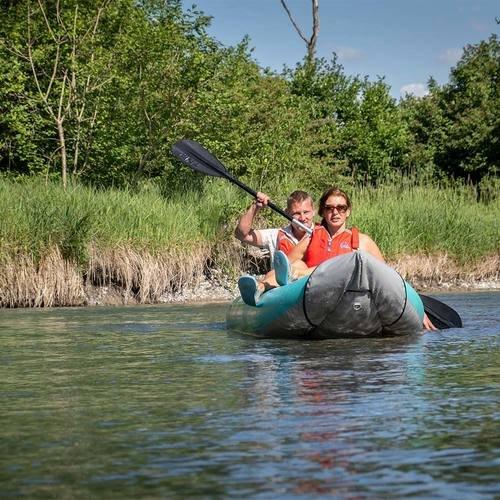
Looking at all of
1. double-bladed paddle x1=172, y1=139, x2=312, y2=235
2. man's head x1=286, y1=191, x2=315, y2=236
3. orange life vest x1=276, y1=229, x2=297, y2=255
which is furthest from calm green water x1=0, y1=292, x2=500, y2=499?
double-bladed paddle x1=172, y1=139, x2=312, y2=235

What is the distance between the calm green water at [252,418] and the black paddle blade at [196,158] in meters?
4.01

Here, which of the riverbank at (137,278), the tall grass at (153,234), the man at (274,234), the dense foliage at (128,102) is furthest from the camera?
the dense foliage at (128,102)

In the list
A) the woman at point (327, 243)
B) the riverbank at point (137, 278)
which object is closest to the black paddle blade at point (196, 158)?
the riverbank at point (137, 278)

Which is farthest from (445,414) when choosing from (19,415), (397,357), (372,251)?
(372,251)

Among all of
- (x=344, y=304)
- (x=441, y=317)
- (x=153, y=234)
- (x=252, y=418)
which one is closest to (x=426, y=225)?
(x=153, y=234)

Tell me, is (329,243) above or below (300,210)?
below

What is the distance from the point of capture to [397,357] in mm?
8547

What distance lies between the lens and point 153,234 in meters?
17.3

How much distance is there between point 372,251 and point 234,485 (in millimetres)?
6175

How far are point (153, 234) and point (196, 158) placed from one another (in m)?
3.27

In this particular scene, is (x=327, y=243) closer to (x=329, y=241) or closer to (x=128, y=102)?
(x=329, y=241)

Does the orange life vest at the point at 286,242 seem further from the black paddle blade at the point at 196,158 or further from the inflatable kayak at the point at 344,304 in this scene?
the black paddle blade at the point at 196,158

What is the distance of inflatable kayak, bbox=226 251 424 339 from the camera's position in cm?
951

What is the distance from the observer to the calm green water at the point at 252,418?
4441 millimetres
